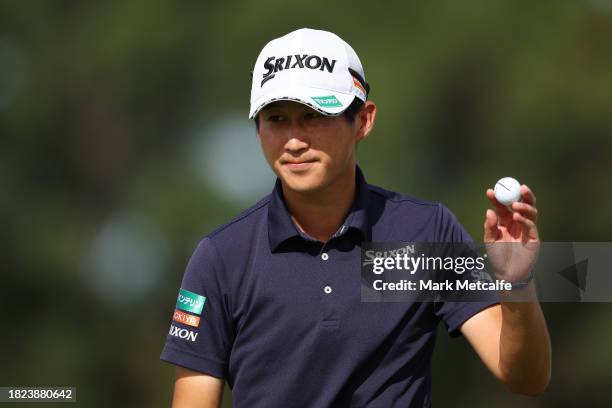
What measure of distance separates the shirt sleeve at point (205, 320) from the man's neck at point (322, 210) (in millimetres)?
288

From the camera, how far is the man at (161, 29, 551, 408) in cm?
321

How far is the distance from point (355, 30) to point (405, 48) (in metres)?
0.50

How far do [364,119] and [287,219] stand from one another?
1.42 feet

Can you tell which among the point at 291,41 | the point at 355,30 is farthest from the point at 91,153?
the point at 291,41

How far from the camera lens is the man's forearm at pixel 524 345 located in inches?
118

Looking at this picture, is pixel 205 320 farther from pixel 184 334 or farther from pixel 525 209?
pixel 525 209

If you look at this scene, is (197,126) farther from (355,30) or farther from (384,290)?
(384,290)

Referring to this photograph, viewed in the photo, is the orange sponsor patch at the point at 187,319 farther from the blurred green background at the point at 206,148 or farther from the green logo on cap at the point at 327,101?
the blurred green background at the point at 206,148

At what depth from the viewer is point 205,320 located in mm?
3305

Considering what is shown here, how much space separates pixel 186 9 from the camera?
10.6 metres

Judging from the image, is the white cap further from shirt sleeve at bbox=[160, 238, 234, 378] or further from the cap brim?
shirt sleeve at bbox=[160, 238, 234, 378]

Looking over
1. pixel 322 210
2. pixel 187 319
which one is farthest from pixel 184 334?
pixel 322 210

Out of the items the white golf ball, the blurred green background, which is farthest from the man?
the blurred green background

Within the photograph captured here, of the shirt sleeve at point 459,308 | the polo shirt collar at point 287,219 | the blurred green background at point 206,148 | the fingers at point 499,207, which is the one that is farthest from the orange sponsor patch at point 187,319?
the blurred green background at point 206,148
